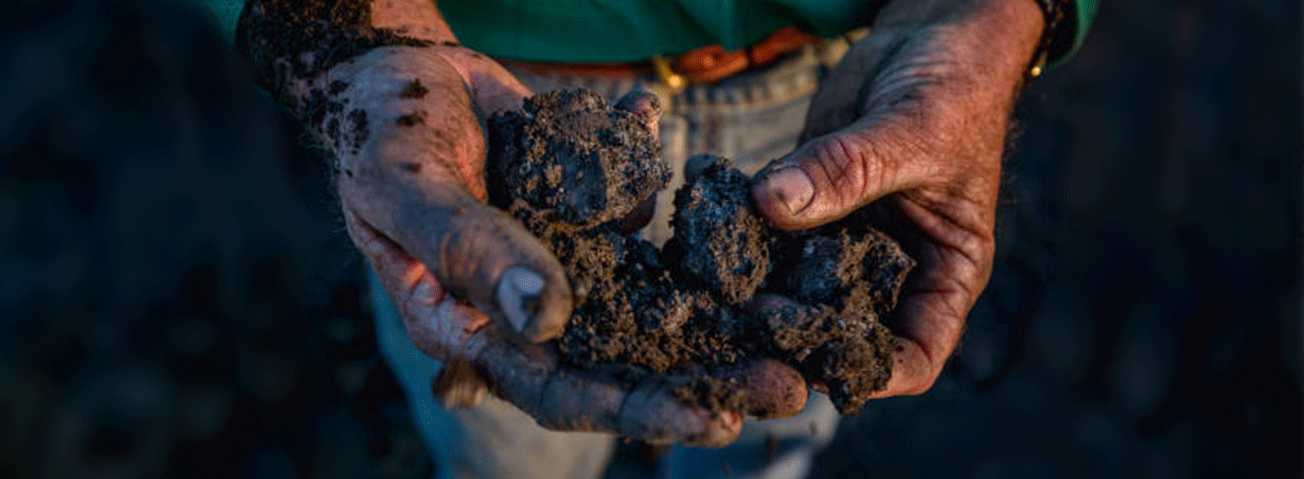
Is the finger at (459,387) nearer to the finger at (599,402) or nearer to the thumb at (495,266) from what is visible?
the finger at (599,402)

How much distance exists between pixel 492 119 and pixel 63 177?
94.2 inches

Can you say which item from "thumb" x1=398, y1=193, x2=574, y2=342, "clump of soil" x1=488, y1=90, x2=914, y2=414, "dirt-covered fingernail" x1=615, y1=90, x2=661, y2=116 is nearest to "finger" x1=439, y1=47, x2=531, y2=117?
"clump of soil" x1=488, y1=90, x2=914, y2=414

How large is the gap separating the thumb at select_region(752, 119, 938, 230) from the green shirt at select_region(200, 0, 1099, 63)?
450 mm

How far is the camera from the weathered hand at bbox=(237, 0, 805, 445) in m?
1.00

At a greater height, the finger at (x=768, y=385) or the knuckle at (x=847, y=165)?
the knuckle at (x=847, y=165)

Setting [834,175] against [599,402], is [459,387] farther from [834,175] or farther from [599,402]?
[834,175]

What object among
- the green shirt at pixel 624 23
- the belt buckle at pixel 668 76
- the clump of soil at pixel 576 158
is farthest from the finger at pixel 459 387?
the belt buckle at pixel 668 76

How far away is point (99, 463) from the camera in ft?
10.1

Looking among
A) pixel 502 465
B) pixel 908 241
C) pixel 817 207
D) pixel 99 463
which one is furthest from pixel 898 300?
pixel 99 463

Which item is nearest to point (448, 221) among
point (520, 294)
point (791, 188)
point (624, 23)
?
point (520, 294)

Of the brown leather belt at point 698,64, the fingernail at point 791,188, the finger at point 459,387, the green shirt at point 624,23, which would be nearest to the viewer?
the finger at point 459,387

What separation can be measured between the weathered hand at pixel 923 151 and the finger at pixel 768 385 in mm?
252

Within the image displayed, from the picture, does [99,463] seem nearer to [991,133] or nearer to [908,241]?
[908,241]

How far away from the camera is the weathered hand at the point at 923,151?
1.33 meters
